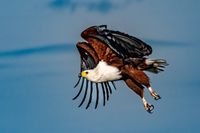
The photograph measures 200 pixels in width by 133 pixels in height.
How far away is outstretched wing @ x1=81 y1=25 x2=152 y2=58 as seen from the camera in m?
13.7

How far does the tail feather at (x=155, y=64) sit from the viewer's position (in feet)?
45.2

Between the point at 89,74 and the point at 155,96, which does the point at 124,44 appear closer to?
the point at 89,74

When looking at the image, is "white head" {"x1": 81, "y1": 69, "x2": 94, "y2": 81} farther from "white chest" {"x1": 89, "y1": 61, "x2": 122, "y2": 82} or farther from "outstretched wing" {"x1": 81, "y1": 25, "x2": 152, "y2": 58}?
"outstretched wing" {"x1": 81, "y1": 25, "x2": 152, "y2": 58}

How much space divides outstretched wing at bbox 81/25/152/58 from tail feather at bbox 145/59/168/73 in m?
0.19

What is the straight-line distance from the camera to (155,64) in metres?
13.8

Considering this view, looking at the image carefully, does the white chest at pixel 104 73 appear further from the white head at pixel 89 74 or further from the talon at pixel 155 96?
the talon at pixel 155 96

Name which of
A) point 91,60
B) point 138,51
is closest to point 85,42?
point 91,60

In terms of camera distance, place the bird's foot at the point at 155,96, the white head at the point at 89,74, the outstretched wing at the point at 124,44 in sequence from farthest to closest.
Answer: the white head at the point at 89,74
the outstretched wing at the point at 124,44
the bird's foot at the point at 155,96

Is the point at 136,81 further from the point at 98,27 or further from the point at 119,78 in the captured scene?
the point at 98,27

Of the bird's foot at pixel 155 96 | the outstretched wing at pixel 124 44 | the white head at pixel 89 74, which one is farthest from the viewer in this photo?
the white head at pixel 89 74

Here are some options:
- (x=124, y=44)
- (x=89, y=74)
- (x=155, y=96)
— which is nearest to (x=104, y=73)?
(x=89, y=74)

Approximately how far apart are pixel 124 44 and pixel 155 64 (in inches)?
30.0

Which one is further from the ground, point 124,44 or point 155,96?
point 124,44

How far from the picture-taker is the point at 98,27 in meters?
14.1
